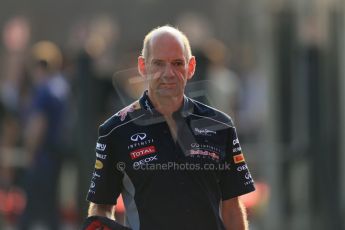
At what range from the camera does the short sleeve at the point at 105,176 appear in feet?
15.5

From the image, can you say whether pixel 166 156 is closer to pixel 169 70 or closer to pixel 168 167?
pixel 168 167

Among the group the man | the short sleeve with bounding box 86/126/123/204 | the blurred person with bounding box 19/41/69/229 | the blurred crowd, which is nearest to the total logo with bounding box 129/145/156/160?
the man

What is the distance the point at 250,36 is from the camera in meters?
16.3

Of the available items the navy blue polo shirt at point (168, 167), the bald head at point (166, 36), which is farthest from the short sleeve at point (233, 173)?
the bald head at point (166, 36)

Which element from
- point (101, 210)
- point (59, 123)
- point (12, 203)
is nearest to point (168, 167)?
point (101, 210)

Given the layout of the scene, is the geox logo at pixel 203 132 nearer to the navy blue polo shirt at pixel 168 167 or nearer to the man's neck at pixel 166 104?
the navy blue polo shirt at pixel 168 167

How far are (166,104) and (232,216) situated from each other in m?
0.63

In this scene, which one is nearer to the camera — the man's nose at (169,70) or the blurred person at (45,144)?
the man's nose at (169,70)

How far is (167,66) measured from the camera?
462cm

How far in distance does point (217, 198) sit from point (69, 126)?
6.63 m

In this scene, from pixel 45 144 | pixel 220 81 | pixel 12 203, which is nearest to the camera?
pixel 45 144

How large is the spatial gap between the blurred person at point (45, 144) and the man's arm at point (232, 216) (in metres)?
6.14

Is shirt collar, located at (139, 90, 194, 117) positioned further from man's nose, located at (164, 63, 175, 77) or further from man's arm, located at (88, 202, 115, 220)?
man's arm, located at (88, 202, 115, 220)

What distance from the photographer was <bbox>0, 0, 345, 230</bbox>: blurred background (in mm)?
10992
